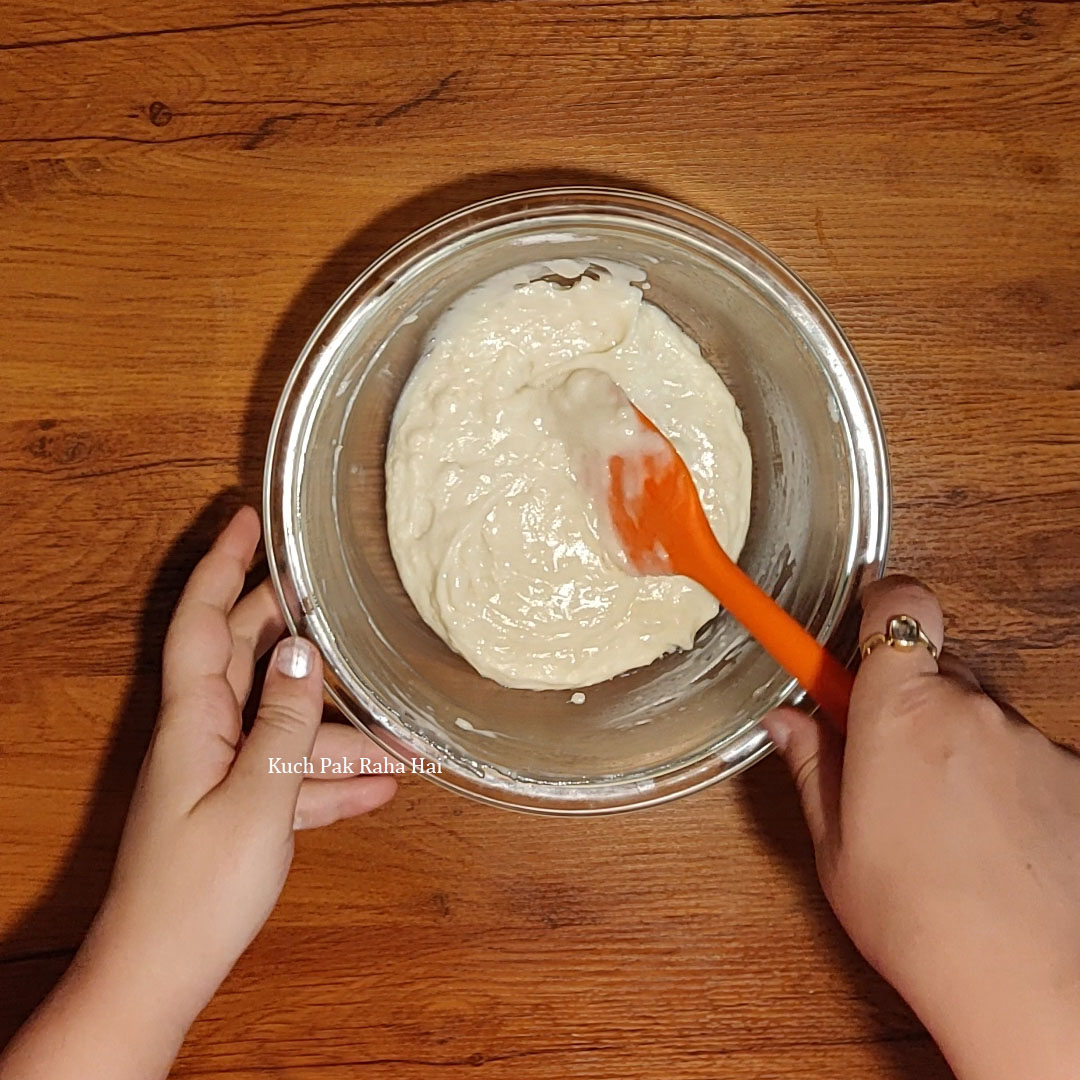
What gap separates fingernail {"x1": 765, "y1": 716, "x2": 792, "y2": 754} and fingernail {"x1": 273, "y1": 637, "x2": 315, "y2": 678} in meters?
0.42

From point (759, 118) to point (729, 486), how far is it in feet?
1.24

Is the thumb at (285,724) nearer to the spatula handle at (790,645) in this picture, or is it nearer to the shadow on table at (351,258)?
the shadow on table at (351,258)

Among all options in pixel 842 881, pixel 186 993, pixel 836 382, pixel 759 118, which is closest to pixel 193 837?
pixel 186 993

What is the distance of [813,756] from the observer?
876mm

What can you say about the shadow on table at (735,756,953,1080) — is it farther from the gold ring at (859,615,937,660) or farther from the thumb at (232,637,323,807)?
the thumb at (232,637,323,807)

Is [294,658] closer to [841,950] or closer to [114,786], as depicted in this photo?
[114,786]

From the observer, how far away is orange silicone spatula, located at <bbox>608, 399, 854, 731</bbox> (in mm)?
843

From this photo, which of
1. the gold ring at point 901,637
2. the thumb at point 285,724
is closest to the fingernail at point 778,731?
the gold ring at point 901,637

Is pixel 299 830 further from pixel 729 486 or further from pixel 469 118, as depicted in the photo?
pixel 469 118

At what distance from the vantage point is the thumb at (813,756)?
870mm

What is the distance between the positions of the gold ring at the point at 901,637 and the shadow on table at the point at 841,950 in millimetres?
240

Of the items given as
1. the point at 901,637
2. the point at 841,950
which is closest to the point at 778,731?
the point at 901,637

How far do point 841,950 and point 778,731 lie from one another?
0.98ft

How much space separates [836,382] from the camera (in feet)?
2.93
